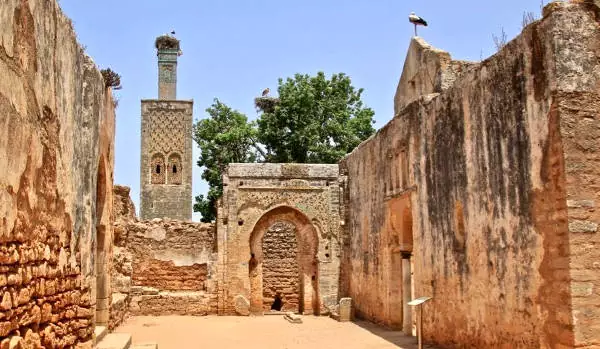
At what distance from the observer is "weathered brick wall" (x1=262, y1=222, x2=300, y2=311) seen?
68.0ft

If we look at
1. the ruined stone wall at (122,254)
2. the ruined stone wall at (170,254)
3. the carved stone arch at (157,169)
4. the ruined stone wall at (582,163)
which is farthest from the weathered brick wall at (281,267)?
the ruined stone wall at (582,163)

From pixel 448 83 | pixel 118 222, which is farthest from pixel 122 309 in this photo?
pixel 448 83

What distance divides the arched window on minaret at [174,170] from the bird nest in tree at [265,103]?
211 inches

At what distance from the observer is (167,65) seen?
1359 inches

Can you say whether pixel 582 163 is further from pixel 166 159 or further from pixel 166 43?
pixel 166 43

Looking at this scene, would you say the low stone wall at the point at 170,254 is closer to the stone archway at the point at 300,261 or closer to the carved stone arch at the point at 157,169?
the stone archway at the point at 300,261

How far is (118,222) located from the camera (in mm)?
16625

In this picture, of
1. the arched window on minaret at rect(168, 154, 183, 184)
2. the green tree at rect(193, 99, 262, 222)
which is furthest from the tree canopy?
the arched window on minaret at rect(168, 154, 183, 184)

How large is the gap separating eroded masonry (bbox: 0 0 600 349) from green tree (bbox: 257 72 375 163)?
25.0 ft

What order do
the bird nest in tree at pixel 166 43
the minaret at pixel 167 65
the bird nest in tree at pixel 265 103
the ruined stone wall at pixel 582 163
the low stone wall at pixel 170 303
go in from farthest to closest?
the bird nest in tree at pixel 166 43
the minaret at pixel 167 65
the bird nest in tree at pixel 265 103
the low stone wall at pixel 170 303
the ruined stone wall at pixel 582 163

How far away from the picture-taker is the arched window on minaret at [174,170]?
3192cm

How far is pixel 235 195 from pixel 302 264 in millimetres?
2588

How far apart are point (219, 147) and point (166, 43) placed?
1023 centimetres

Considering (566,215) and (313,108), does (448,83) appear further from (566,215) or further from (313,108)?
(313,108)
